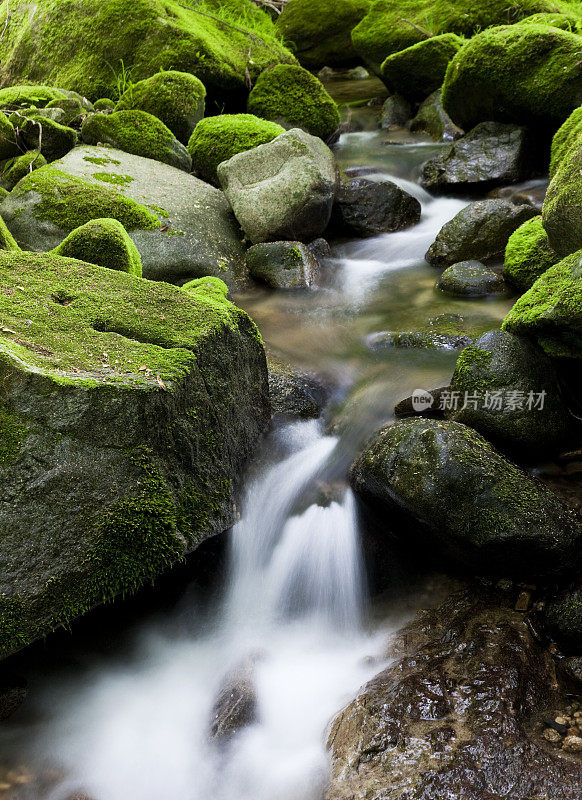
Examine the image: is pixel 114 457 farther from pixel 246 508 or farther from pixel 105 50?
pixel 105 50

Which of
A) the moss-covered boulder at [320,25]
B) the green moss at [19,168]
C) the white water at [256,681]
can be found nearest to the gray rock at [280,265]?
the green moss at [19,168]

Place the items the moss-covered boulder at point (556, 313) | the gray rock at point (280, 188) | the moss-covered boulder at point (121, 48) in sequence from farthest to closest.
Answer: the moss-covered boulder at point (121, 48)
the gray rock at point (280, 188)
the moss-covered boulder at point (556, 313)

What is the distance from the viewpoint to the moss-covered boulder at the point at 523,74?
743 centimetres

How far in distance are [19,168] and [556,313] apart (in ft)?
20.1

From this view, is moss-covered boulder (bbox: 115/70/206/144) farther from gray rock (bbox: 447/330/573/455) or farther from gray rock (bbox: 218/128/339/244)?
gray rock (bbox: 447/330/573/455)

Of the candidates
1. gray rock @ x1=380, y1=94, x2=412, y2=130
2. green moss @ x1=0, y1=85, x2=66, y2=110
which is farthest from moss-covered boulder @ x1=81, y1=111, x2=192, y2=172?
gray rock @ x1=380, y1=94, x2=412, y2=130

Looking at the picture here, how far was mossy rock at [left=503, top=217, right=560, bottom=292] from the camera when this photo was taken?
16.8 feet

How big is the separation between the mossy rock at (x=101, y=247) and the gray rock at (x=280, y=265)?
2.47 m

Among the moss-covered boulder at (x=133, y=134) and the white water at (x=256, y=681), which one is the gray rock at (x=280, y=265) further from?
the white water at (x=256, y=681)

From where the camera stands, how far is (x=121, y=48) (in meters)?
9.32

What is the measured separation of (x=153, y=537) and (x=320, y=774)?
1218mm

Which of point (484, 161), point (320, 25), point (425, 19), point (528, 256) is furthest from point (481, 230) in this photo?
point (320, 25)

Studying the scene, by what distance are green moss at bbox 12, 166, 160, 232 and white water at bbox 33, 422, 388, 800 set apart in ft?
12.0

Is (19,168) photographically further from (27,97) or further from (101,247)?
(101,247)
